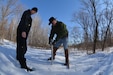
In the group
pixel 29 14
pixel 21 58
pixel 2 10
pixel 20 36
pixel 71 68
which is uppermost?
pixel 2 10

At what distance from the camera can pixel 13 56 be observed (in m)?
6.29

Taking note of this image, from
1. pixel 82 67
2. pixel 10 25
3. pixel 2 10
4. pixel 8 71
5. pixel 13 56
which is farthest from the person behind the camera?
pixel 10 25

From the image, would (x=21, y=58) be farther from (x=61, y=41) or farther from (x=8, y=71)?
(x=61, y=41)

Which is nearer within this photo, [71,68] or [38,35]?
[71,68]

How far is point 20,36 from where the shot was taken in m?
5.79

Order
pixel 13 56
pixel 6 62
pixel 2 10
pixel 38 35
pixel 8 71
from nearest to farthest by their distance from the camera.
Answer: pixel 8 71, pixel 6 62, pixel 13 56, pixel 2 10, pixel 38 35

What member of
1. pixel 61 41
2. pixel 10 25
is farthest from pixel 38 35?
pixel 61 41

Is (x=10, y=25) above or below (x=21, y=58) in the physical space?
above

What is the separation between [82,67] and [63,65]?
60cm

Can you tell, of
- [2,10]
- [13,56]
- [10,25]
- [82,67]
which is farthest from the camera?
[10,25]

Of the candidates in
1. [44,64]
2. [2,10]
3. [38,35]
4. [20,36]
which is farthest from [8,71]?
[38,35]

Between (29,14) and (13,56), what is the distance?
1.38m

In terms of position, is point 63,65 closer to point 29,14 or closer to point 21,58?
point 21,58

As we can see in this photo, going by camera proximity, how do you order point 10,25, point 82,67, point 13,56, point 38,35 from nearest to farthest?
point 13,56 < point 82,67 < point 10,25 < point 38,35
